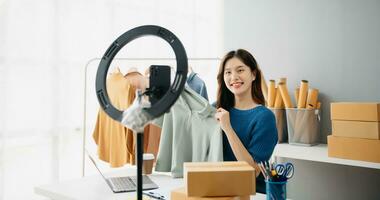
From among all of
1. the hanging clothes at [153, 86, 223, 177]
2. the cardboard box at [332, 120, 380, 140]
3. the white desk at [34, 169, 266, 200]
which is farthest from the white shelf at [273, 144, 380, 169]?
the white desk at [34, 169, 266, 200]

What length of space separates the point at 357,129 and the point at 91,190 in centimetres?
152

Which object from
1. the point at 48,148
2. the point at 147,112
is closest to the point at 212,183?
the point at 147,112

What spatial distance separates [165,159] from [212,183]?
757 millimetres

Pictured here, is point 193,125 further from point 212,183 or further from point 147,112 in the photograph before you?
point 147,112

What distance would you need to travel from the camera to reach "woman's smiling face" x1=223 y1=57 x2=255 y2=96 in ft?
5.94

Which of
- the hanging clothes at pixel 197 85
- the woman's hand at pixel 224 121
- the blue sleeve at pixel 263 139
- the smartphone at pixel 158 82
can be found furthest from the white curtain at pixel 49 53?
the smartphone at pixel 158 82

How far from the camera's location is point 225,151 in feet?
5.87

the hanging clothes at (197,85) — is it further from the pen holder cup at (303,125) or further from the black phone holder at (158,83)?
the black phone holder at (158,83)

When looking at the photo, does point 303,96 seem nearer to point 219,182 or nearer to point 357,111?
point 357,111

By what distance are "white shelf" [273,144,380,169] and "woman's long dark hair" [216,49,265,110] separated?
0.56 m

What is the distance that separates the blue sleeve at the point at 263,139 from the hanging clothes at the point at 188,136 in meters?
0.18

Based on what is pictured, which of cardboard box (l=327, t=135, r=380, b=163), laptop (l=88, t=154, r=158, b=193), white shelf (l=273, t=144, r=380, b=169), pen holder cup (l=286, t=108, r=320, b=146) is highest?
pen holder cup (l=286, t=108, r=320, b=146)

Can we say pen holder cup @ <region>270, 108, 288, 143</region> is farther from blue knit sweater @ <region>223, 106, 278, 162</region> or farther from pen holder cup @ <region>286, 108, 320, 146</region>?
blue knit sweater @ <region>223, 106, 278, 162</region>

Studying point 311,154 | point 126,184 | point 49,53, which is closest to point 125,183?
point 126,184
